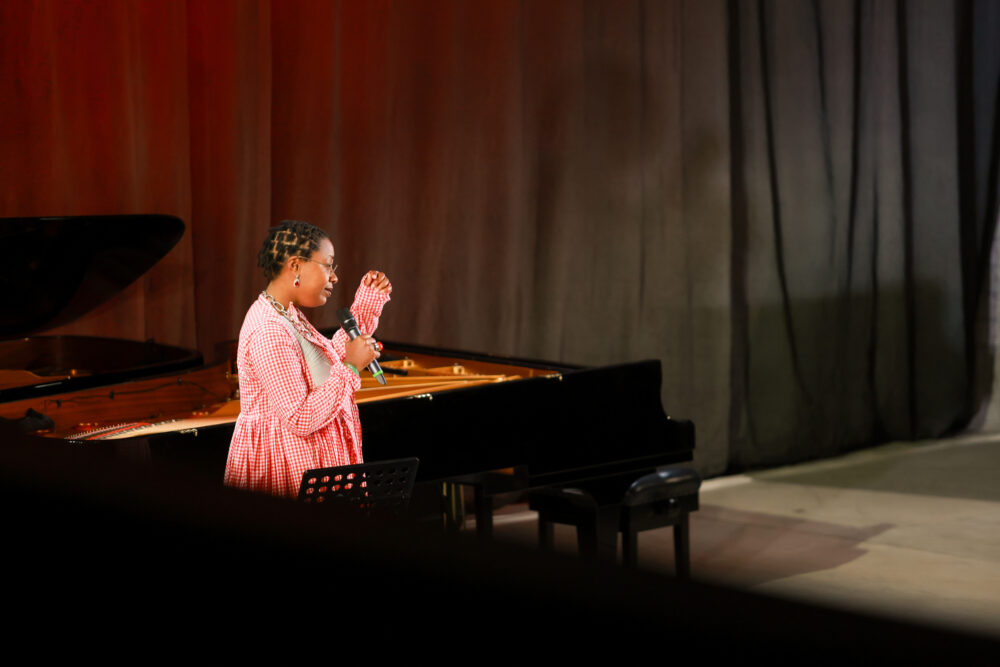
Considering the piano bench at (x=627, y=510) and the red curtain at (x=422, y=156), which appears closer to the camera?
the piano bench at (x=627, y=510)

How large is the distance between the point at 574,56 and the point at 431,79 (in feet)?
2.47

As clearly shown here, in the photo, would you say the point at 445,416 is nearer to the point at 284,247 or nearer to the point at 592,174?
the point at 284,247

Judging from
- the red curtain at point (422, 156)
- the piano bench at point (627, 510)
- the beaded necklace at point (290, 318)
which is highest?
the red curtain at point (422, 156)

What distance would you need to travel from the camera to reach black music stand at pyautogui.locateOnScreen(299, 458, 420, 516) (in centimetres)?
219

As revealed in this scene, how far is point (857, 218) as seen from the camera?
623 cm

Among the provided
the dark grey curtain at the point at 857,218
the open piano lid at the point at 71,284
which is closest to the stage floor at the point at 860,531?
the dark grey curtain at the point at 857,218

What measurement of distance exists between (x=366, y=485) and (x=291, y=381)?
26 centimetres

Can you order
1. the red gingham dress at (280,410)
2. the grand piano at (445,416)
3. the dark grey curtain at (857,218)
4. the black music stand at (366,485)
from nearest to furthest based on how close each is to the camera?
the black music stand at (366,485), the red gingham dress at (280,410), the grand piano at (445,416), the dark grey curtain at (857,218)

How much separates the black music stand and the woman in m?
0.10

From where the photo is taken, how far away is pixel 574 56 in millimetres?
5188

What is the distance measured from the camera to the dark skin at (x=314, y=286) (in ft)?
7.84

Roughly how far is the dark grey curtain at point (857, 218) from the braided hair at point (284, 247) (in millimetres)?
3689

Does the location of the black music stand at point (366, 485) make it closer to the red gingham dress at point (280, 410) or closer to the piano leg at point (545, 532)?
the red gingham dress at point (280, 410)

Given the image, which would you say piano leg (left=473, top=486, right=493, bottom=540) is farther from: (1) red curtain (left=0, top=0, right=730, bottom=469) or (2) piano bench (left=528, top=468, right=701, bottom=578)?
(1) red curtain (left=0, top=0, right=730, bottom=469)
